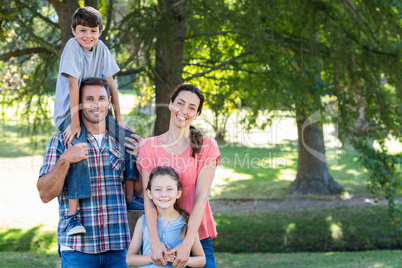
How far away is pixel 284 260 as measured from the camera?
274 inches

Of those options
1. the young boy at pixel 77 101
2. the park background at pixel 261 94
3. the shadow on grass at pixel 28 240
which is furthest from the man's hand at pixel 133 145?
the shadow on grass at pixel 28 240

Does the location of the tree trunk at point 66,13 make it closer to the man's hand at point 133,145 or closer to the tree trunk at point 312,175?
the man's hand at point 133,145

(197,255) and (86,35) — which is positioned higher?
(86,35)

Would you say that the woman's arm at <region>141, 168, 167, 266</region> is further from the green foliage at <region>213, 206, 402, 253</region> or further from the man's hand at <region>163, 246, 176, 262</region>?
the green foliage at <region>213, 206, 402, 253</region>

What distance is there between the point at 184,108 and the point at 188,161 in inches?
10.9

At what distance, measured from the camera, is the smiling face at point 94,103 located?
7.49ft

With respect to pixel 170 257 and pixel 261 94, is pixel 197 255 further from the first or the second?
pixel 261 94

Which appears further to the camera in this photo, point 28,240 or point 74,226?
point 28,240

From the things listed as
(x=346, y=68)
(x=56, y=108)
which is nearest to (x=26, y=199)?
(x=346, y=68)

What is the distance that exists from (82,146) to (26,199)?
10.0 metres

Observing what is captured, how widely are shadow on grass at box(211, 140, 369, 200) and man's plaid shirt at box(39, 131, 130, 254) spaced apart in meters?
8.11

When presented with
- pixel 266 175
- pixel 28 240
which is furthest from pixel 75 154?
pixel 266 175

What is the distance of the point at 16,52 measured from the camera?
5906 millimetres

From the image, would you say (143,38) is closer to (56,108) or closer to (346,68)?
(346,68)
